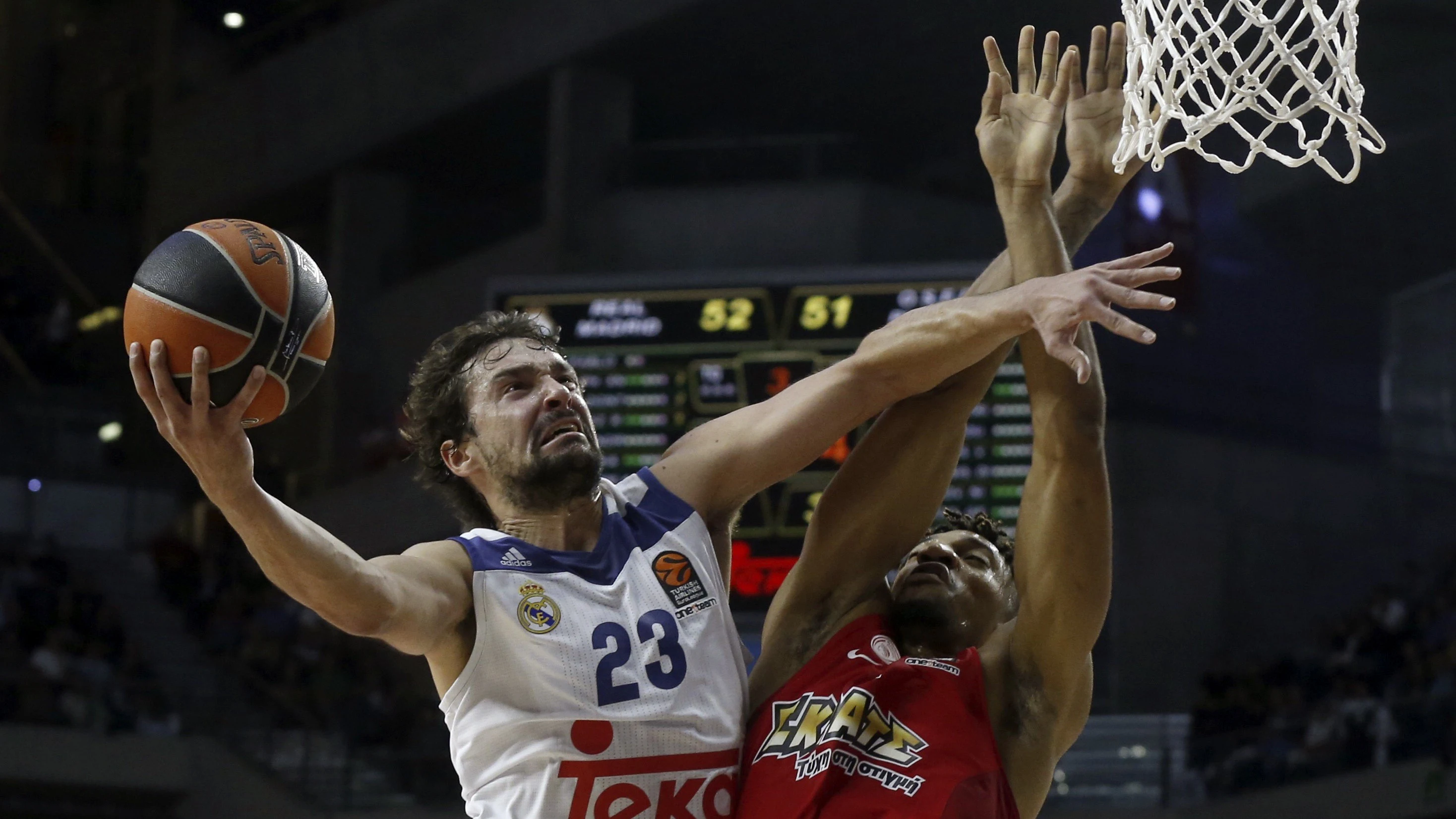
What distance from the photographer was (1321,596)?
13.2 metres

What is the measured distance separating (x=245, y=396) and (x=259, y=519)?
7.8 inches

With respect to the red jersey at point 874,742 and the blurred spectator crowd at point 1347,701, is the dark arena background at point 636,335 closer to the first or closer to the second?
the blurred spectator crowd at point 1347,701

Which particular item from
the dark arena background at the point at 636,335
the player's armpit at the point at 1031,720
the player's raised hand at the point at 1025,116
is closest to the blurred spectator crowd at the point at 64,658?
the dark arena background at the point at 636,335

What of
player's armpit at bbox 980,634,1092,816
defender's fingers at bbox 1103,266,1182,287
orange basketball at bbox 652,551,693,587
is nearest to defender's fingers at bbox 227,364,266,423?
orange basketball at bbox 652,551,693,587

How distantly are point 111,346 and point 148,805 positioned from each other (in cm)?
566

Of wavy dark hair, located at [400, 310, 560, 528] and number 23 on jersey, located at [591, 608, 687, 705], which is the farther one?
wavy dark hair, located at [400, 310, 560, 528]

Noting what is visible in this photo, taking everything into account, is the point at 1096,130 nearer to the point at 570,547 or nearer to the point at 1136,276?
the point at 1136,276

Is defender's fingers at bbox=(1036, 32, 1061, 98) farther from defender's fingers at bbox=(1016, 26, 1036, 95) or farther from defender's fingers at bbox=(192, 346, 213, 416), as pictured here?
defender's fingers at bbox=(192, 346, 213, 416)

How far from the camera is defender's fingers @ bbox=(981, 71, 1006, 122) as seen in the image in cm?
346

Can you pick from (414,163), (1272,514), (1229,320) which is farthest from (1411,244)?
(414,163)

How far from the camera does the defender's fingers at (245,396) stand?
8.54ft

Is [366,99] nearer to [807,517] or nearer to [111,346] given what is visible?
[111,346]

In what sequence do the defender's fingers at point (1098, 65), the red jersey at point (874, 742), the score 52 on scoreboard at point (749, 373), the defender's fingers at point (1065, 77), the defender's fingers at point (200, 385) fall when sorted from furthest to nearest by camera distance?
the score 52 on scoreboard at point (749, 373) → the defender's fingers at point (1098, 65) → the defender's fingers at point (1065, 77) → the red jersey at point (874, 742) → the defender's fingers at point (200, 385)

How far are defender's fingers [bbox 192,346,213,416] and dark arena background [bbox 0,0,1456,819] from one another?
5.40m
